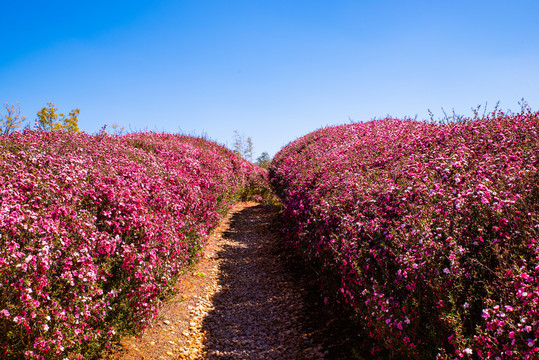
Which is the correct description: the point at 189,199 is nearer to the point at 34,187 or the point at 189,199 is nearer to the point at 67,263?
Result: the point at 34,187

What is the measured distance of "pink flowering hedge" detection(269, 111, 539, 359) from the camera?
123 inches

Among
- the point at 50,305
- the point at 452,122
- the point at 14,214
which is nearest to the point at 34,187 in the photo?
the point at 14,214

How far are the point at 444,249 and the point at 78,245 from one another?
15.6ft

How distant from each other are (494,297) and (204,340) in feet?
16.3

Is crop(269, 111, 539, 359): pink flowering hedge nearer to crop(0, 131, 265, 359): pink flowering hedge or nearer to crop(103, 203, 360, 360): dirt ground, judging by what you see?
crop(103, 203, 360, 360): dirt ground

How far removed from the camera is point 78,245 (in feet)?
14.3

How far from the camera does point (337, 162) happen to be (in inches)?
375

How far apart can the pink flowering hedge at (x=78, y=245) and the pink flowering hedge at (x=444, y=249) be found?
129 inches

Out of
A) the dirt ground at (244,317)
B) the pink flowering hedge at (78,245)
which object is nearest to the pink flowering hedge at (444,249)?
the dirt ground at (244,317)

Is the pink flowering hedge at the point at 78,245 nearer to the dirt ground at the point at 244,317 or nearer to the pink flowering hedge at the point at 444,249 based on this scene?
the dirt ground at the point at 244,317

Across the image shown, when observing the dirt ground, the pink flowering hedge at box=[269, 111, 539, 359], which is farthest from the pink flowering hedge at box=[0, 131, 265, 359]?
the pink flowering hedge at box=[269, 111, 539, 359]

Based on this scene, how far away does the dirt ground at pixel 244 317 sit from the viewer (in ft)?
18.4

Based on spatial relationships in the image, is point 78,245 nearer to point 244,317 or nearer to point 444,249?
point 244,317

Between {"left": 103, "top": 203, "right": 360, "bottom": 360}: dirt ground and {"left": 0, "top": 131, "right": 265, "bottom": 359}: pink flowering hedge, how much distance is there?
30.2 inches
